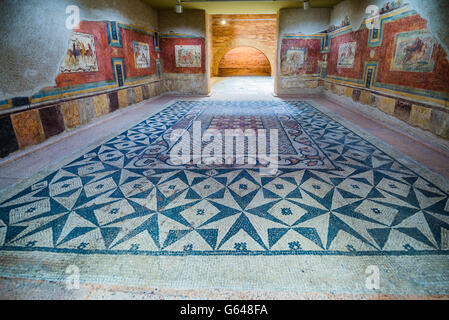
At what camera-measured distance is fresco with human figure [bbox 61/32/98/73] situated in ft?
14.4

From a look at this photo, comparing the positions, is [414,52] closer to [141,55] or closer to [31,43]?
[31,43]

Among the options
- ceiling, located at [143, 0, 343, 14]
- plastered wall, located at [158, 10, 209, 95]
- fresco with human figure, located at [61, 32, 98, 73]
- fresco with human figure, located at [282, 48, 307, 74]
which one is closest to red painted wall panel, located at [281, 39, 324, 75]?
fresco with human figure, located at [282, 48, 307, 74]

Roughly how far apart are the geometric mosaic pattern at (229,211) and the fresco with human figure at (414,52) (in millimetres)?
1891

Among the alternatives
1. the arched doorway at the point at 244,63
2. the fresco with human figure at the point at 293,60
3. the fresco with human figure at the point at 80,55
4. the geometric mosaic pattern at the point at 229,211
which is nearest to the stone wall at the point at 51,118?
the fresco with human figure at the point at 80,55

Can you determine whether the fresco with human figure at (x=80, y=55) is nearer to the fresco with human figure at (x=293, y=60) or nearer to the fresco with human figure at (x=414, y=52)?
the fresco with human figure at (x=414, y=52)

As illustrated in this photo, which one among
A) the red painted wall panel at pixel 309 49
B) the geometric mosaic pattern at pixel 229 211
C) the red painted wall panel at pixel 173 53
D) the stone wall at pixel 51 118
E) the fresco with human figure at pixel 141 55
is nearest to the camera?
the geometric mosaic pattern at pixel 229 211

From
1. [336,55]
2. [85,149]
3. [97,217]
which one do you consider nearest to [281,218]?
[97,217]

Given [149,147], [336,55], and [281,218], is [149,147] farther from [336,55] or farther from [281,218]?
[336,55]

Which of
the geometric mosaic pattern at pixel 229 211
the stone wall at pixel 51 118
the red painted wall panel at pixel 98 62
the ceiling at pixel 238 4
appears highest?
the ceiling at pixel 238 4

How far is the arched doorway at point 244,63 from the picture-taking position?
18.1 metres

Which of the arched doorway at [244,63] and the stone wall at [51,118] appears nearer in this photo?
the stone wall at [51,118]

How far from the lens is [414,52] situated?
4160 mm

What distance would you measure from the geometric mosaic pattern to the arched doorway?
16380 mm

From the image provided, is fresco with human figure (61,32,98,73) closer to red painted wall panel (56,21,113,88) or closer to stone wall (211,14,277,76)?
red painted wall panel (56,21,113,88)
